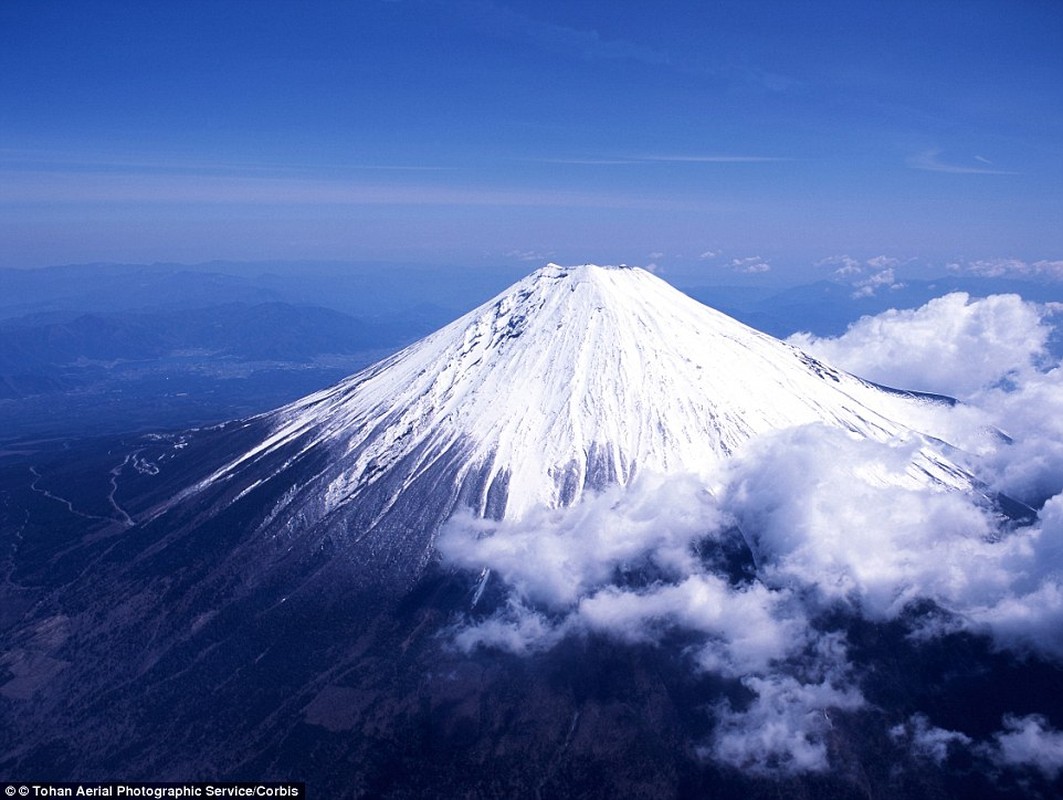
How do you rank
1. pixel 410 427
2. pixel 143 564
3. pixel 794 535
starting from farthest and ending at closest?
pixel 410 427 → pixel 143 564 → pixel 794 535

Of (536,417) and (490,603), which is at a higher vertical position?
(536,417)

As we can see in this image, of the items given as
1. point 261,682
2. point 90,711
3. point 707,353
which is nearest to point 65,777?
point 90,711

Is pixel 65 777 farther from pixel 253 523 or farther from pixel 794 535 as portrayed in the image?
pixel 794 535

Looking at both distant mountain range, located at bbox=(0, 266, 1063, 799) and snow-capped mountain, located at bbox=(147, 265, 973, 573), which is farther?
snow-capped mountain, located at bbox=(147, 265, 973, 573)

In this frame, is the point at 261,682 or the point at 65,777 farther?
the point at 261,682

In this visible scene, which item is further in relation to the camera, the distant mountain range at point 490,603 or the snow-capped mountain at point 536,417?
the snow-capped mountain at point 536,417

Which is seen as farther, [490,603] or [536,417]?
[536,417]

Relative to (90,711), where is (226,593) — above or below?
above

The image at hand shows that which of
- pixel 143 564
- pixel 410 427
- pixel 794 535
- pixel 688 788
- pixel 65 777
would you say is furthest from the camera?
pixel 410 427
